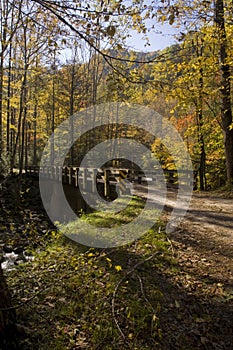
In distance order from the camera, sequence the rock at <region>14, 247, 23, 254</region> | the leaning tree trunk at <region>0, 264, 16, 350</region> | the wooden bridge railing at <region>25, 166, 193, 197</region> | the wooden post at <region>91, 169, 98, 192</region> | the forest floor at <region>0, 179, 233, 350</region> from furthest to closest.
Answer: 1. the wooden post at <region>91, 169, 98, 192</region>
2. the wooden bridge railing at <region>25, 166, 193, 197</region>
3. the rock at <region>14, 247, 23, 254</region>
4. the forest floor at <region>0, 179, 233, 350</region>
5. the leaning tree trunk at <region>0, 264, 16, 350</region>

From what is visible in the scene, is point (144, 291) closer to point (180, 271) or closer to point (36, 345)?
point (180, 271)

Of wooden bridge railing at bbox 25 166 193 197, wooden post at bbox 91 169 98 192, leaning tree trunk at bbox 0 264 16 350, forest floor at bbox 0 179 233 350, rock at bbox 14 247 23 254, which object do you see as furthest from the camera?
wooden post at bbox 91 169 98 192

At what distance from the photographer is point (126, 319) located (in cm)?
297

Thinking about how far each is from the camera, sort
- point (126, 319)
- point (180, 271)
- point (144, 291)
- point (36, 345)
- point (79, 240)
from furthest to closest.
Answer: point (79, 240)
point (180, 271)
point (144, 291)
point (126, 319)
point (36, 345)

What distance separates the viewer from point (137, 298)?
3.30 meters

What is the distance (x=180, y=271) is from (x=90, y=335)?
1684mm

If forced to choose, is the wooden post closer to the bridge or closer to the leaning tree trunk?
the bridge

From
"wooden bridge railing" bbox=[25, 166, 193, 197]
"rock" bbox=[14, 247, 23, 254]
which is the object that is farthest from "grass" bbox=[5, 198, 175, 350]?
"wooden bridge railing" bbox=[25, 166, 193, 197]

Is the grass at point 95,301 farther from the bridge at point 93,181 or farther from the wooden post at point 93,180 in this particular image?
the wooden post at point 93,180

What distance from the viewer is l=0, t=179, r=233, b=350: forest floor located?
2.71 meters

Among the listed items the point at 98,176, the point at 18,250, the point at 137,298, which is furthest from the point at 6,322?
the point at 98,176

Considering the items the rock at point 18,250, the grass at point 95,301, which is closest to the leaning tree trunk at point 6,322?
the grass at point 95,301

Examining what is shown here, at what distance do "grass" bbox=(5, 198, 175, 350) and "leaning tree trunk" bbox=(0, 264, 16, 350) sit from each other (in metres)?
0.14

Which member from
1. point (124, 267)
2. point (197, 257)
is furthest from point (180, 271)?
point (124, 267)
